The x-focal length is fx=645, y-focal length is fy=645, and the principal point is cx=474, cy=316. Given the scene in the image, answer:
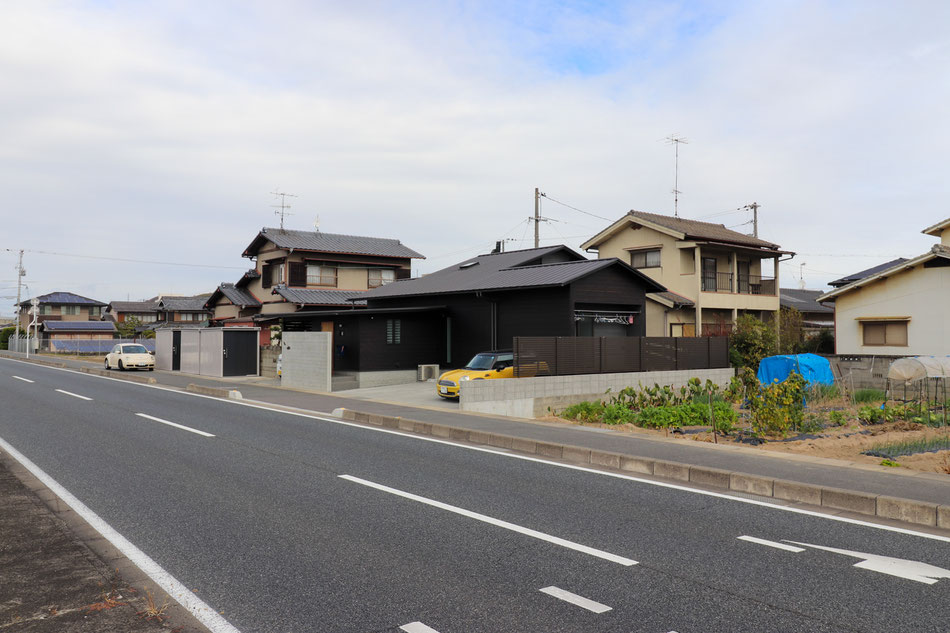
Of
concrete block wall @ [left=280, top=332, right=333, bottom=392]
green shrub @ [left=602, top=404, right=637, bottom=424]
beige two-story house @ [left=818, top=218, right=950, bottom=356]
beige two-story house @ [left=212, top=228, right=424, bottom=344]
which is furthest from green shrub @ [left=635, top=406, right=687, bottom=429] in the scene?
beige two-story house @ [left=212, top=228, right=424, bottom=344]

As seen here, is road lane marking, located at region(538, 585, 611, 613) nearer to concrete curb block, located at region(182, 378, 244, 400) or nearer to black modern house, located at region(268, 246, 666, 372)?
concrete curb block, located at region(182, 378, 244, 400)

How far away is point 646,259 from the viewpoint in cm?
3466

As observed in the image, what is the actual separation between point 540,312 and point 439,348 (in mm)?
5221

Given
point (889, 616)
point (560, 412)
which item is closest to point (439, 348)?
point (560, 412)

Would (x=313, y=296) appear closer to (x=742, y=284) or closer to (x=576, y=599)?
(x=742, y=284)

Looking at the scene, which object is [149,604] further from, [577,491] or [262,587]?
[577,491]

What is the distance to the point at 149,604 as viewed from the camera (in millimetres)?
4117

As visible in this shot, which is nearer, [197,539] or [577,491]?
[197,539]

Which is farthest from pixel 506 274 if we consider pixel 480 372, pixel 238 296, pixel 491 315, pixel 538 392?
pixel 238 296

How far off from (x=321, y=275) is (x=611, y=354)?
87.1ft

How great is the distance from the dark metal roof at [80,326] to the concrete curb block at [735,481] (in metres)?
77.0

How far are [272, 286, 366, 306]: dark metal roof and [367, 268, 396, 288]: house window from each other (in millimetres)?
2635

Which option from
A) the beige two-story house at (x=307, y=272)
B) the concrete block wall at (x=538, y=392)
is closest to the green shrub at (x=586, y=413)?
the concrete block wall at (x=538, y=392)

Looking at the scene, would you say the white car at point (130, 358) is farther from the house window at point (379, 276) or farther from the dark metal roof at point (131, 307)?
the dark metal roof at point (131, 307)
